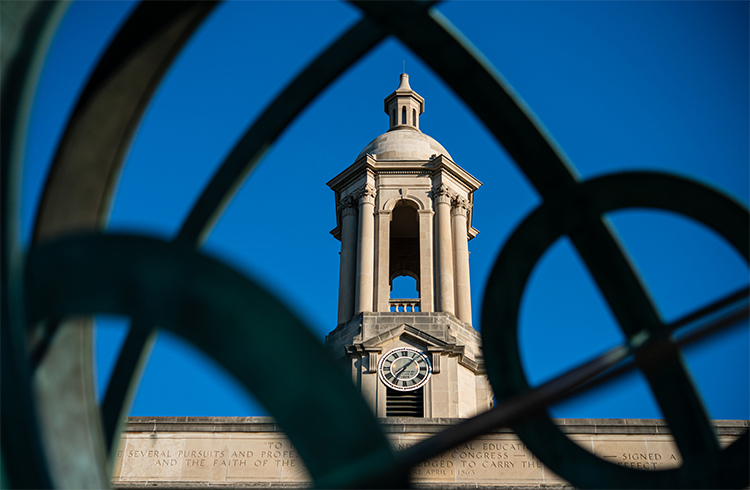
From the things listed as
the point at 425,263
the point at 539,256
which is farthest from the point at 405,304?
the point at 539,256

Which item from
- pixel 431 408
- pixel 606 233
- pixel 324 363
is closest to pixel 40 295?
pixel 324 363

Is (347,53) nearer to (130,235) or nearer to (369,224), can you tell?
(130,235)

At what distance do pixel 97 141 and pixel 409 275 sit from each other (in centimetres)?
3932

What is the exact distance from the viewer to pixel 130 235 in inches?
186

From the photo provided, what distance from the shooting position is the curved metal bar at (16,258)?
4309mm

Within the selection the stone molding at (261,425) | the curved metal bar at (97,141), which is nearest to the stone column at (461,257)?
the stone molding at (261,425)

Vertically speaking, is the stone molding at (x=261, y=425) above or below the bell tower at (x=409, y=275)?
below

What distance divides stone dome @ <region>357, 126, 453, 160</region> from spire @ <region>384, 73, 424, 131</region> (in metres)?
0.98

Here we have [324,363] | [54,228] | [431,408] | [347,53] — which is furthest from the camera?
[431,408]

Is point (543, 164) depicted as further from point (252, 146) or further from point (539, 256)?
point (252, 146)

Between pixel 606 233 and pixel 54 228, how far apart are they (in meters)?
4.17

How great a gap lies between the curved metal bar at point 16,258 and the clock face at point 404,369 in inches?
1219

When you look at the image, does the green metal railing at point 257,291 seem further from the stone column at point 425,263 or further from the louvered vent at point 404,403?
the stone column at point 425,263

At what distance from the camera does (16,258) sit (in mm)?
4445
